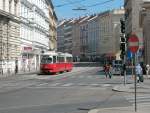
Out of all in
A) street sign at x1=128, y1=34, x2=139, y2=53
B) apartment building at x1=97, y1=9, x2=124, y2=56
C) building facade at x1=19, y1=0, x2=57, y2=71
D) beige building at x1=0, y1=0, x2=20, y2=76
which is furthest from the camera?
apartment building at x1=97, y1=9, x2=124, y2=56

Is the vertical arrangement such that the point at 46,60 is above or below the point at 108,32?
below

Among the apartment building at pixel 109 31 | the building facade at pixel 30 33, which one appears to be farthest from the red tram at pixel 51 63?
the apartment building at pixel 109 31

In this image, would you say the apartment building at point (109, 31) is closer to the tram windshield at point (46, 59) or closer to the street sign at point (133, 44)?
the tram windshield at point (46, 59)

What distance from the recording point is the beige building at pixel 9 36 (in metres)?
59.8

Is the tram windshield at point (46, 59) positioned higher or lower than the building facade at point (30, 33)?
lower

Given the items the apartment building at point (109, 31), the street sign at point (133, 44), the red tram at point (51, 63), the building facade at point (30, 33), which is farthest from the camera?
the apartment building at point (109, 31)

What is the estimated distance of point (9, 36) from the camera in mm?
62812

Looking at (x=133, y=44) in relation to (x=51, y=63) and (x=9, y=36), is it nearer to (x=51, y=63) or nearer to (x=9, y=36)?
(x=51, y=63)

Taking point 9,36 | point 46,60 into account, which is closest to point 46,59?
point 46,60

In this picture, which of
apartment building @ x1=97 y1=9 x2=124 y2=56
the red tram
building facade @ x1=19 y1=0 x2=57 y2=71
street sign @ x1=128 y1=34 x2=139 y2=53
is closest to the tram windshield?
the red tram

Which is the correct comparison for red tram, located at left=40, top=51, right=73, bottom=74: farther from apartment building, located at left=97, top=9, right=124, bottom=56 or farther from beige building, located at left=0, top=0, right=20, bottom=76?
apartment building, located at left=97, top=9, right=124, bottom=56

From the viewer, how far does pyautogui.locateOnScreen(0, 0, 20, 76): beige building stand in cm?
5975

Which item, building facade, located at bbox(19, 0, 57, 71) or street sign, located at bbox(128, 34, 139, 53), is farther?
building facade, located at bbox(19, 0, 57, 71)

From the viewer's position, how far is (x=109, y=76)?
174 ft
